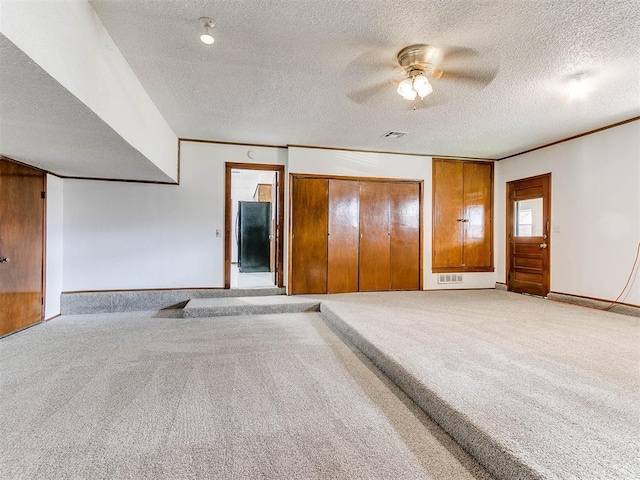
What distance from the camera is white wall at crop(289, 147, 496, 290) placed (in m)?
5.12

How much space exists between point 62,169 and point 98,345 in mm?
2377

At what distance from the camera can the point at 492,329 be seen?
3.17 meters

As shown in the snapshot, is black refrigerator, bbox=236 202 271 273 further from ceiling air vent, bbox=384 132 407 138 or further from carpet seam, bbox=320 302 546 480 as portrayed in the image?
carpet seam, bbox=320 302 546 480

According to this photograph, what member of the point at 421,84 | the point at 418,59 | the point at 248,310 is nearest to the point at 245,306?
the point at 248,310

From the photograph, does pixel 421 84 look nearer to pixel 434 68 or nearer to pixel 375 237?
pixel 434 68

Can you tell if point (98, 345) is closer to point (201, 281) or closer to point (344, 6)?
point (201, 281)

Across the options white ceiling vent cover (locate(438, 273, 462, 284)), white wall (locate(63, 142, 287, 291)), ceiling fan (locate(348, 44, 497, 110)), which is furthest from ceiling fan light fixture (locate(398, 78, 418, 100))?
white ceiling vent cover (locate(438, 273, 462, 284))

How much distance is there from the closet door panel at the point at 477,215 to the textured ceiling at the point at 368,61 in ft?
4.83

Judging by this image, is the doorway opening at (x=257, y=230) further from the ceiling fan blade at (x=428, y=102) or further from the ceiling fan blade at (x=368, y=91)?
the ceiling fan blade at (x=428, y=102)

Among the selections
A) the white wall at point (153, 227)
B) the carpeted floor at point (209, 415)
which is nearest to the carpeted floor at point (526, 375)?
the carpeted floor at point (209, 415)

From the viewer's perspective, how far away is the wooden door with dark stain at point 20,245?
3.36 metres

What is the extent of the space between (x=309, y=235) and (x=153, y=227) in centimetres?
244

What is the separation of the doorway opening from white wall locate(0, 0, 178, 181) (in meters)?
2.20

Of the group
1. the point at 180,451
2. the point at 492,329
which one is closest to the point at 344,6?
the point at 180,451
